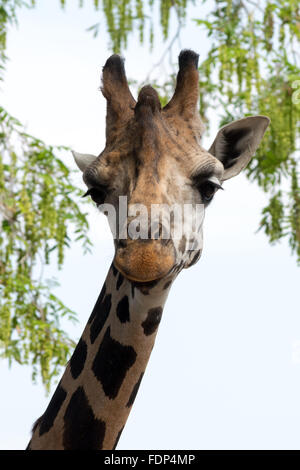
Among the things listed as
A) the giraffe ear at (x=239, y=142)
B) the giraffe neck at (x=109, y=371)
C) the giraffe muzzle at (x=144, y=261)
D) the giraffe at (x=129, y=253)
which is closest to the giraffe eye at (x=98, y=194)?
the giraffe at (x=129, y=253)

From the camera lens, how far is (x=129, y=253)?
2779 mm

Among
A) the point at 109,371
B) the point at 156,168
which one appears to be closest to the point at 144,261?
the point at 156,168

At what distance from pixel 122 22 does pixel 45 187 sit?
2.42m

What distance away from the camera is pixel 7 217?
25.2 ft

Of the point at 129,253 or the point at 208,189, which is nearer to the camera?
the point at 129,253

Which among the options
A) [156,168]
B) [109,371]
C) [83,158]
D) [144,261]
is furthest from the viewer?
[83,158]

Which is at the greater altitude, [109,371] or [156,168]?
[156,168]

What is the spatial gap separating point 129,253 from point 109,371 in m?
0.76

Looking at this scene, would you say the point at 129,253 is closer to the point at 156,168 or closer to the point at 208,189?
the point at 156,168

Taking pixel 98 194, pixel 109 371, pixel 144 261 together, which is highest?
pixel 98 194

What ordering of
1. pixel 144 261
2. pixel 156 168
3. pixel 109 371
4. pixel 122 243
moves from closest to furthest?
pixel 144 261 < pixel 122 243 < pixel 156 168 < pixel 109 371

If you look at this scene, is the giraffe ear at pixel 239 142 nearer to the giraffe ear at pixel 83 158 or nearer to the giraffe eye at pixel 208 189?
the giraffe eye at pixel 208 189
